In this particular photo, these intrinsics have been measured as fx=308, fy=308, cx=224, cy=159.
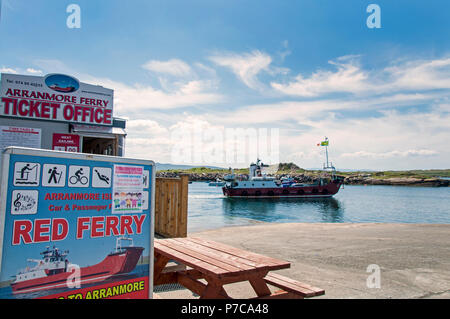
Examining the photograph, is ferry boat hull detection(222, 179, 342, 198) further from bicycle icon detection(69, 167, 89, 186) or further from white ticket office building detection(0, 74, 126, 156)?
bicycle icon detection(69, 167, 89, 186)

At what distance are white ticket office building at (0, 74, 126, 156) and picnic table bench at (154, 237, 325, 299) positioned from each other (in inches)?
160

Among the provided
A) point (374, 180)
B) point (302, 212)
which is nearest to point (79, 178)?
point (302, 212)

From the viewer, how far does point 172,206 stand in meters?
7.54

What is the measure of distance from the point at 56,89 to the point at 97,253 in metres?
5.78

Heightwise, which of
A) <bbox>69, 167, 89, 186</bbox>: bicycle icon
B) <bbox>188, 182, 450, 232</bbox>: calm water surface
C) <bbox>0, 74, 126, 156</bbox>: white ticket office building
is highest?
<bbox>0, 74, 126, 156</bbox>: white ticket office building

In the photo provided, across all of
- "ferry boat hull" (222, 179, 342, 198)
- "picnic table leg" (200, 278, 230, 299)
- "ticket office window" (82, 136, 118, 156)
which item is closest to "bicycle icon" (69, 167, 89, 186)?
"picnic table leg" (200, 278, 230, 299)

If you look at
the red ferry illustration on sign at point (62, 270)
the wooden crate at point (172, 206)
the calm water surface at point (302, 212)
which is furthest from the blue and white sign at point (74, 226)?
the calm water surface at point (302, 212)

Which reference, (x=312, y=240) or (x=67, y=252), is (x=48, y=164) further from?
(x=312, y=240)

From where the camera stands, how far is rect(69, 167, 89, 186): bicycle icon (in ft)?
8.13

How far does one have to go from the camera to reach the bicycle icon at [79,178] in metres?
2.48

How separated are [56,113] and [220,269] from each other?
5.91 meters

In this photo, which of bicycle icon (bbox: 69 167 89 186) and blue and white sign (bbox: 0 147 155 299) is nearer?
blue and white sign (bbox: 0 147 155 299)

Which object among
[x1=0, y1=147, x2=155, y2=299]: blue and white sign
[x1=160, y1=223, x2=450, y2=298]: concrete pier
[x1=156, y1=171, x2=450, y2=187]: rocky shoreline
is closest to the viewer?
[x1=0, y1=147, x2=155, y2=299]: blue and white sign
